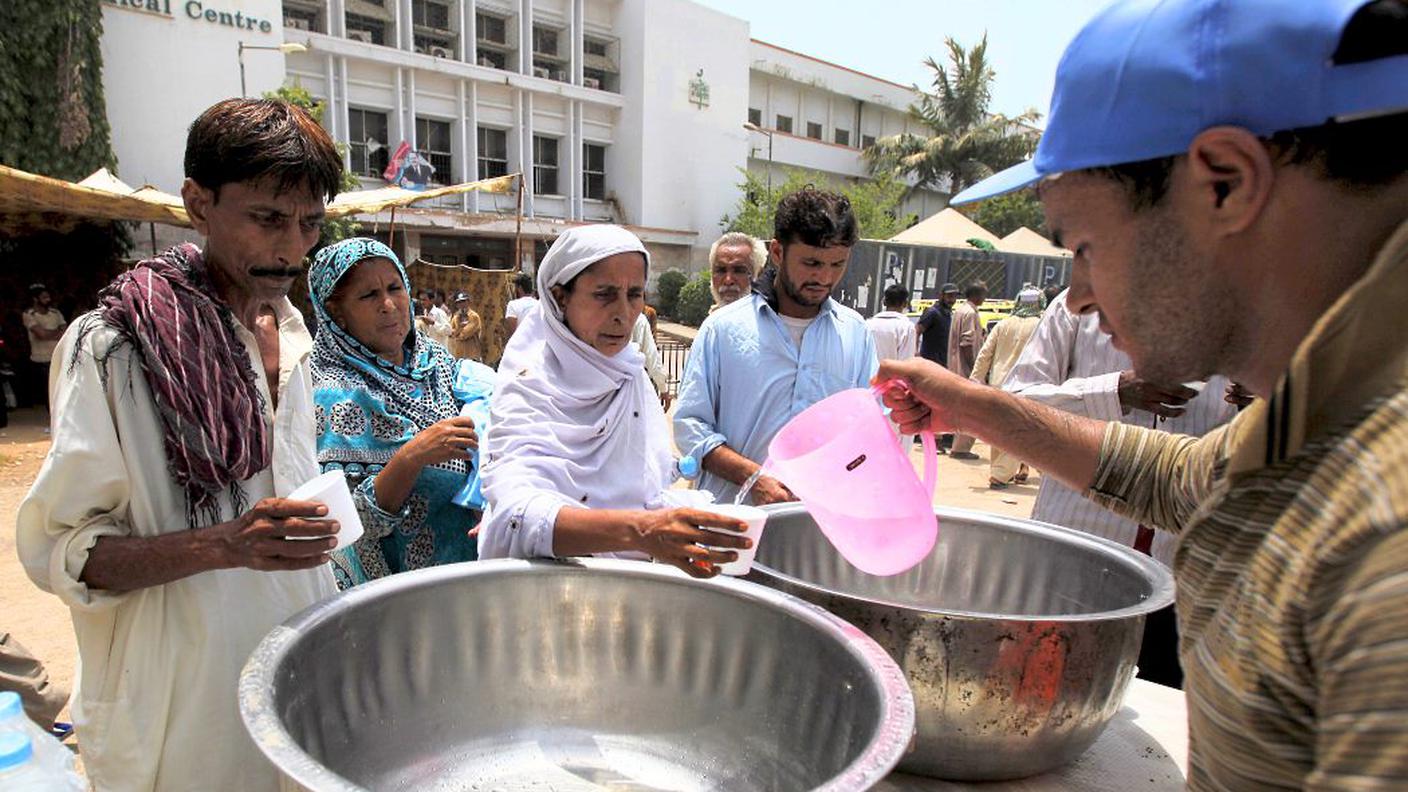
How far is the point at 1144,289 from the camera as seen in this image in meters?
0.77

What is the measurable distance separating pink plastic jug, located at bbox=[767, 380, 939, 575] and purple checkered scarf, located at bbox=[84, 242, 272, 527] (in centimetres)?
95

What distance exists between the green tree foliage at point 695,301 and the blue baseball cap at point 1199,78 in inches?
823

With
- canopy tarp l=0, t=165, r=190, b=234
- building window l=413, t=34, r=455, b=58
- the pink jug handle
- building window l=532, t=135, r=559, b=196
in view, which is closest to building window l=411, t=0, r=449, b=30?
building window l=413, t=34, r=455, b=58

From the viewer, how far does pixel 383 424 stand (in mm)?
2135

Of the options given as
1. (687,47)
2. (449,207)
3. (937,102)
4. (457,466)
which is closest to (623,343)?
(457,466)

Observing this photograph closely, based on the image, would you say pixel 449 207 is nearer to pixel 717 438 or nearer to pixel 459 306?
pixel 459 306

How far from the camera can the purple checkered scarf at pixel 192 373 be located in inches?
50.9

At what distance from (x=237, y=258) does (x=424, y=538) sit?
96cm

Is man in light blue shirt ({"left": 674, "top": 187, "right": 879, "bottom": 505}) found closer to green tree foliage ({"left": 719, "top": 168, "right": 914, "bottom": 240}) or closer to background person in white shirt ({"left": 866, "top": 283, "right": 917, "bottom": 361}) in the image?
background person in white shirt ({"left": 866, "top": 283, "right": 917, "bottom": 361})

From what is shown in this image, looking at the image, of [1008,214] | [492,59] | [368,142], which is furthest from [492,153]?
[1008,214]

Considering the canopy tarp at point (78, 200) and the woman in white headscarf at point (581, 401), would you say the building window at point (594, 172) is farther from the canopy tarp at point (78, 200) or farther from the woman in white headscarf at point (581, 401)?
the woman in white headscarf at point (581, 401)

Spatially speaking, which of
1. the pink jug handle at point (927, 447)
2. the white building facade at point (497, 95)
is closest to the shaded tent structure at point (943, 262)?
the white building facade at point (497, 95)

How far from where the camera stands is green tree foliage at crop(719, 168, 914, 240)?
943 inches

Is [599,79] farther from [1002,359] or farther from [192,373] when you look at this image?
[192,373]
